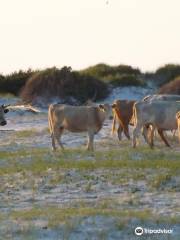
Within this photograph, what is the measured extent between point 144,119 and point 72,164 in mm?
4971

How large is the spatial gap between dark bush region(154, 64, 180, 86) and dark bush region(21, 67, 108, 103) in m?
5.86

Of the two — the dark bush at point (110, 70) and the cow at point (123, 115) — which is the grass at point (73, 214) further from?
the dark bush at point (110, 70)

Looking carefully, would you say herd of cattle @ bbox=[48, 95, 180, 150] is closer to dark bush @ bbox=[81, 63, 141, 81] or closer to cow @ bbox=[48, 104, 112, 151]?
cow @ bbox=[48, 104, 112, 151]

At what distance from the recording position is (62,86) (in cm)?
3322

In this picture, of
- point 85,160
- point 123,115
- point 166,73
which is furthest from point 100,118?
Result: point 166,73

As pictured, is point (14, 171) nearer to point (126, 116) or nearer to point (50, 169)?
point (50, 169)

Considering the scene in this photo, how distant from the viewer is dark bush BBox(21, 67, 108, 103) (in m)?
32.9

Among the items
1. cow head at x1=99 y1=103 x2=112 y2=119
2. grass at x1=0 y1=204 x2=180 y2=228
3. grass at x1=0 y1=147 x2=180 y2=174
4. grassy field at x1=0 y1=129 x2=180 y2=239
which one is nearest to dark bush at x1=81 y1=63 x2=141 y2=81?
cow head at x1=99 y1=103 x2=112 y2=119

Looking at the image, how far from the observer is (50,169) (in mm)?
14406

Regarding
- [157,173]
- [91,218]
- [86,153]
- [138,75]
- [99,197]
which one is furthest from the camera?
[138,75]

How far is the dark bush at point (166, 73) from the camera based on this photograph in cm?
3913

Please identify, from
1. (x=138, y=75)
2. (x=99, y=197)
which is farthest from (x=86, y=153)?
(x=138, y=75)

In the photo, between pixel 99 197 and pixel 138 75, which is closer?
pixel 99 197

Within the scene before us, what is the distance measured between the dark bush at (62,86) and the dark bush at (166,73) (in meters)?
5.86
